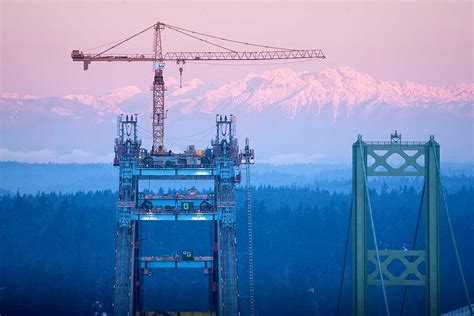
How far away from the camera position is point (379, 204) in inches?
3915

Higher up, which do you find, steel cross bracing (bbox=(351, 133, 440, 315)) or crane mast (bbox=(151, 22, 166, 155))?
crane mast (bbox=(151, 22, 166, 155))

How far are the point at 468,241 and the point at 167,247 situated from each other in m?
20.4

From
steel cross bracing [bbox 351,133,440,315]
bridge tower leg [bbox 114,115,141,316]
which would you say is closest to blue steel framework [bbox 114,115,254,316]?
bridge tower leg [bbox 114,115,141,316]

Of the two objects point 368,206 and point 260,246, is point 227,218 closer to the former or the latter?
point 368,206

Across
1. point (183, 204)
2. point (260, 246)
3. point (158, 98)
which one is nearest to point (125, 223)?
point (183, 204)

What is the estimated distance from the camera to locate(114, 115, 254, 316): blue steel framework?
199ft

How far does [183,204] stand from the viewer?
6266 cm

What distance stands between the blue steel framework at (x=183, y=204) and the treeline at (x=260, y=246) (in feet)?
47.3

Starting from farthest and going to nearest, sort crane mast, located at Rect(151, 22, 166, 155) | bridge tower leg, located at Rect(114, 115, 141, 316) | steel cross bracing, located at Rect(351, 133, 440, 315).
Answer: crane mast, located at Rect(151, 22, 166, 155), bridge tower leg, located at Rect(114, 115, 141, 316), steel cross bracing, located at Rect(351, 133, 440, 315)

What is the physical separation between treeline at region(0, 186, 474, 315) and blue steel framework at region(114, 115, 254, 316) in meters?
14.4

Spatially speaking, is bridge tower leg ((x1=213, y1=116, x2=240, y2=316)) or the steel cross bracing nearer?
the steel cross bracing

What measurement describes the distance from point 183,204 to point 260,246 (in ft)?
102

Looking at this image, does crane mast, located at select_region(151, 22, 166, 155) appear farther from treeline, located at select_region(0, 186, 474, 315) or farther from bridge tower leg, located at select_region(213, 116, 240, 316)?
treeline, located at select_region(0, 186, 474, 315)

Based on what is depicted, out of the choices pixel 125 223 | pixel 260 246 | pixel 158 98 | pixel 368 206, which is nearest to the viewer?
pixel 368 206
